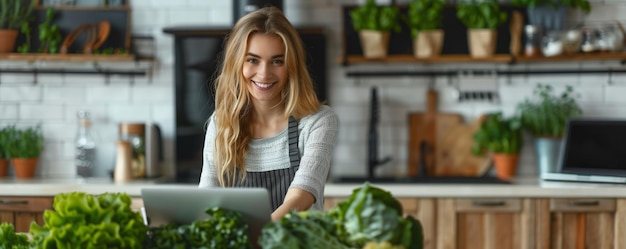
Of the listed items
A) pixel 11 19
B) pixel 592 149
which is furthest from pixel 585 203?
pixel 11 19

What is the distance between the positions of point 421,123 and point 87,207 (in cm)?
330

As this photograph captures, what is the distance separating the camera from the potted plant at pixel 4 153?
464 cm

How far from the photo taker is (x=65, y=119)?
4840mm

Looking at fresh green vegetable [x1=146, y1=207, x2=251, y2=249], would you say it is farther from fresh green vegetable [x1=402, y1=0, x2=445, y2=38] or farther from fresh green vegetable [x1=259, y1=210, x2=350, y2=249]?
fresh green vegetable [x1=402, y1=0, x2=445, y2=38]

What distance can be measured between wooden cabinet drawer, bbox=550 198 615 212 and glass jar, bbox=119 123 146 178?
2.32m

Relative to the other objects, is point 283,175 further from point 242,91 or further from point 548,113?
point 548,113

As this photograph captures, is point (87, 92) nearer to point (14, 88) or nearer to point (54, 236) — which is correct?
point (14, 88)

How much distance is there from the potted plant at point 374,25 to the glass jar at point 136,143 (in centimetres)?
138

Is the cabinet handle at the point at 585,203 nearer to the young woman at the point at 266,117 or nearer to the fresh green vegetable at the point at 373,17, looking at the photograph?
the fresh green vegetable at the point at 373,17

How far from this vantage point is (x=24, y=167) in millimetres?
4648

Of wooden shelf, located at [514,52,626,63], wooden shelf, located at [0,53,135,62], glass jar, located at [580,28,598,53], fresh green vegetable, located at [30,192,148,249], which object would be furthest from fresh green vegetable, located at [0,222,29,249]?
glass jar, located at [580,28,598,53]

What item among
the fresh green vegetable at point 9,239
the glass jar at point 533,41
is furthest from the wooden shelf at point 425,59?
the fresh green vegetable at point 9,239

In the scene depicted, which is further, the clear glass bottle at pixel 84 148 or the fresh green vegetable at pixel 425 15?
the clear glass bottle at pixel 84 148

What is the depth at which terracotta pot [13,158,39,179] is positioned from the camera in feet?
15.2
